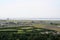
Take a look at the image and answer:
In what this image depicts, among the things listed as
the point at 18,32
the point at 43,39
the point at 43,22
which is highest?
the point at 43,22

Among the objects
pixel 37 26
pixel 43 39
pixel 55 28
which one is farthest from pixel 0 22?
pixel 55 28

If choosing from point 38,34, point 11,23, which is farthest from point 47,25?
point 11,23

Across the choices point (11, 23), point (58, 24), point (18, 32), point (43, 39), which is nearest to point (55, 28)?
point (58, 24)

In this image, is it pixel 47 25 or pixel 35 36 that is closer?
pixel 35 36

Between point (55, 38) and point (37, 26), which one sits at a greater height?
point (37, 26)

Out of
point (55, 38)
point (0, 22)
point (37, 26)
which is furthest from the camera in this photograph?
point (0, 22)

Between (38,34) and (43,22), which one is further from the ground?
(43,22)

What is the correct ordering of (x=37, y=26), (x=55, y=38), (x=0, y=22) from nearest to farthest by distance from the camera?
(x=55, y=38) < (x=37, y=26) < (x=0, y=22)

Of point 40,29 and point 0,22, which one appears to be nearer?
point 40,29

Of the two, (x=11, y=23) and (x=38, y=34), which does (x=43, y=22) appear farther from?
(x=11, y=23)

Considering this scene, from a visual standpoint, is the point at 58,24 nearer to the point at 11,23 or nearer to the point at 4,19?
the point at 11,23
